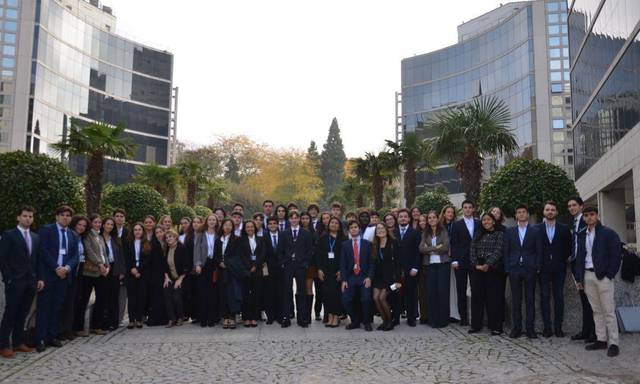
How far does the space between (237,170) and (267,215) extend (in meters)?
69.2

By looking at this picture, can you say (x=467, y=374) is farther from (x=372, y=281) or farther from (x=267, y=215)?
(x=267, y=215)

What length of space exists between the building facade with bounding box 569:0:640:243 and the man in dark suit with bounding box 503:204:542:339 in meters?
12.1

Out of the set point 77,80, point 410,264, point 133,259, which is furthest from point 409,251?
point 77,80

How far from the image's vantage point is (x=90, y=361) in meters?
7.54

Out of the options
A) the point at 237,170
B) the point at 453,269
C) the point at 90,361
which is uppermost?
the point at 237,170

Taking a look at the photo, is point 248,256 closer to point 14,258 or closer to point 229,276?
point 229,276

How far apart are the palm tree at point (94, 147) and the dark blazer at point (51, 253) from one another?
11327 mm

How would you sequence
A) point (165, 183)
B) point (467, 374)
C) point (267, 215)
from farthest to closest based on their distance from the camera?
point (165, 183)
point (267, 215)
point (467, 374)

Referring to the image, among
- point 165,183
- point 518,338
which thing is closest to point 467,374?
point 518,338

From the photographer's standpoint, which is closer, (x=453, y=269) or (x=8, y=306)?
(x=8, y=306)

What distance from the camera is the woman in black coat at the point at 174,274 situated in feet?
34.3

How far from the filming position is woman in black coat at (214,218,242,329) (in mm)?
10266

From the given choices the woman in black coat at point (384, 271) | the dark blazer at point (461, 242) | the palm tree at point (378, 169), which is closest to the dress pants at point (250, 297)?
the woman in black coat at point (384, 271)

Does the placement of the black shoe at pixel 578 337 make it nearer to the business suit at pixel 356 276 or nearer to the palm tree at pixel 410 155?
the business suit at pixel 356 276
